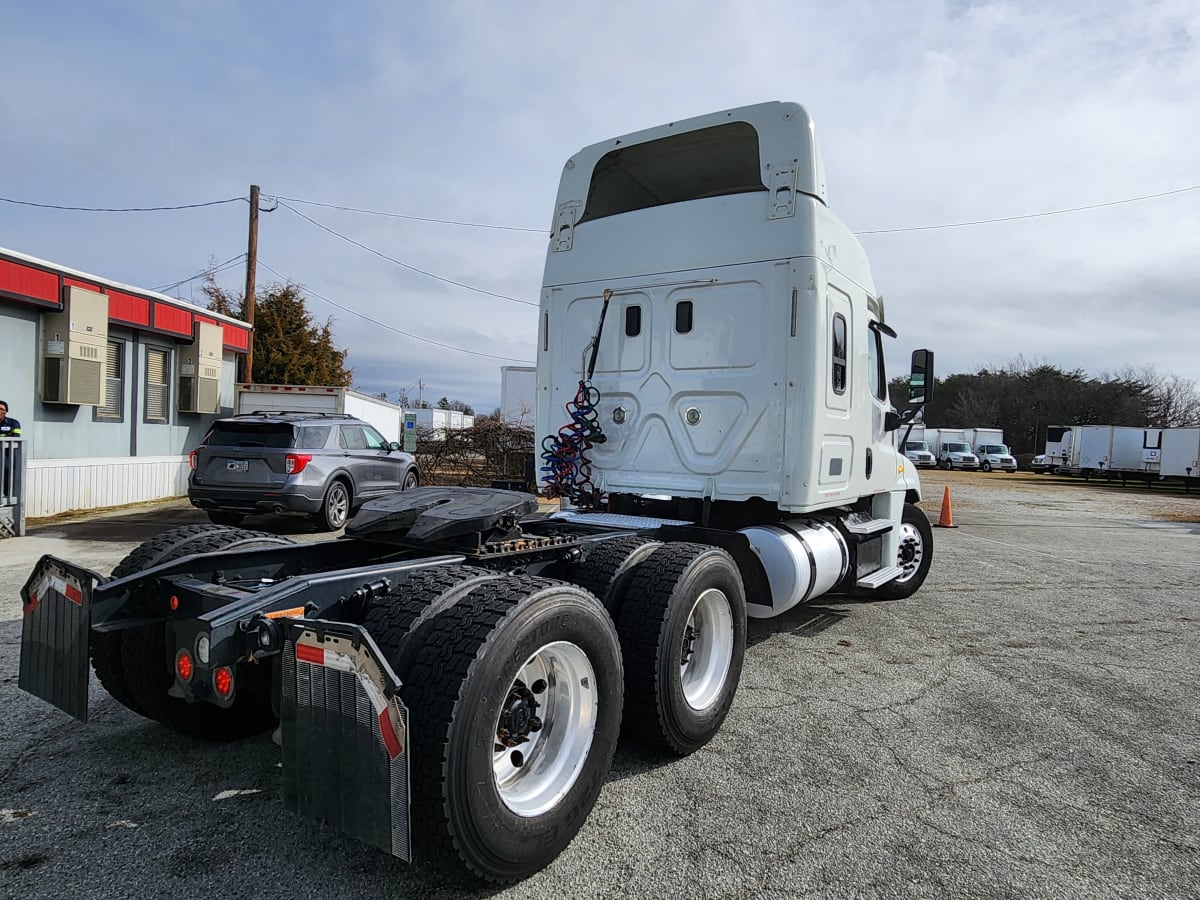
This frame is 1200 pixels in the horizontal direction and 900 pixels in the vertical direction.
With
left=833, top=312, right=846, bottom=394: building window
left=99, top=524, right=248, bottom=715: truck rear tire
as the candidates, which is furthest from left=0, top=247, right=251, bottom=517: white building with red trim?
left=833, top=312, right=846, bottom=394: building window

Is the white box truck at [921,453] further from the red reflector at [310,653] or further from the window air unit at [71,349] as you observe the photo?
the red reflector at [310,653]

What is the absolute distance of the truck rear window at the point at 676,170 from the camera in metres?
5.23

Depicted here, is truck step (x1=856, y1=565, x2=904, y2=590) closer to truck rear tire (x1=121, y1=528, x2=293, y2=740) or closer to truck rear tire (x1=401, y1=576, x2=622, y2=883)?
truck rear tire (x1=401, y1=576, x2=622, y2=883)

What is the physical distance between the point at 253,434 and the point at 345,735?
9.08m

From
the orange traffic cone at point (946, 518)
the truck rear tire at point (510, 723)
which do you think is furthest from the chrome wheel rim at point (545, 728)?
the orange traffic cone at point (946, 518)

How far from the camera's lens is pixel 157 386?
46.7 feet

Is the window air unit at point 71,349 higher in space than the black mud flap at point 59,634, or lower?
higher

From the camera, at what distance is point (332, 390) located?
16.4 meters

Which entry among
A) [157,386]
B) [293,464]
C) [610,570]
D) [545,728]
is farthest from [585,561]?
[157,386]

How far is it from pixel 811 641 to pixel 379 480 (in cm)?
817

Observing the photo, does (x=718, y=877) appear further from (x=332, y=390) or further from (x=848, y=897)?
(x=332, y=390)

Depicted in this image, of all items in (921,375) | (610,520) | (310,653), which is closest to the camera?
(310,653)

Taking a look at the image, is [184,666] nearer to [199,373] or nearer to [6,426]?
[6,426]

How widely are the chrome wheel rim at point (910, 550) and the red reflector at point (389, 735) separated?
6.33 metres
